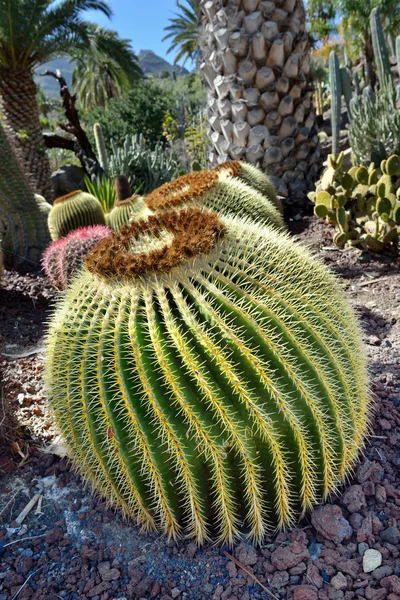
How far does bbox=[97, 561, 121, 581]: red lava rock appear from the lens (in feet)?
5.25

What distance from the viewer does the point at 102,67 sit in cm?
2008

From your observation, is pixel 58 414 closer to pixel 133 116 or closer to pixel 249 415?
pixel 249 415

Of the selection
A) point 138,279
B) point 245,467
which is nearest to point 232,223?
point 138,279

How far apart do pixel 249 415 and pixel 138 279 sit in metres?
0.55

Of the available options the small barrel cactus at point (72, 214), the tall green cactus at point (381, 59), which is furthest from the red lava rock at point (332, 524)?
the tall green cactus at point (381, 59)

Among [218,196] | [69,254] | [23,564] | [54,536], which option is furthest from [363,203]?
[23,564]

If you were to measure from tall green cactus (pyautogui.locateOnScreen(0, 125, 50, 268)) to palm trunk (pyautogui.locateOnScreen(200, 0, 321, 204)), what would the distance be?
2.15 meters

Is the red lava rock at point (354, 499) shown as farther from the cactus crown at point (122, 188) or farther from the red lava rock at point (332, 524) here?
the cactus crown at point (122, 188)

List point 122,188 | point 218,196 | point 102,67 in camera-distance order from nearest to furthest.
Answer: point 218,196, point 122,188, point 102,67

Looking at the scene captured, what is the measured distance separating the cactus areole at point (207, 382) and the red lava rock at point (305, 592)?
0.19 m

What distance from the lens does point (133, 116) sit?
643 inches

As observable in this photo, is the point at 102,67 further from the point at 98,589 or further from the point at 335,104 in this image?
the point at 98,589

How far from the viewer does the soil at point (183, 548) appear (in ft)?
5.00

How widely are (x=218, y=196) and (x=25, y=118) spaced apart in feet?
27.2
